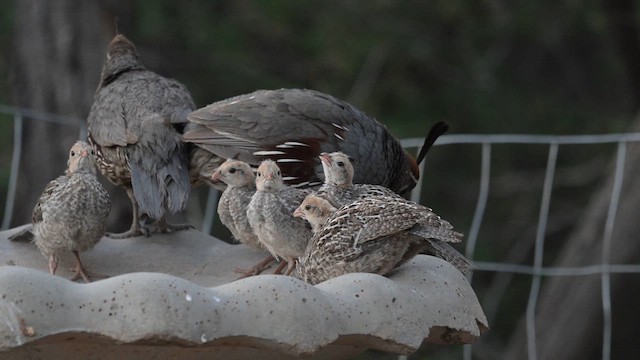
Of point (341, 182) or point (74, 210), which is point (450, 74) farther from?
point (74, 210)

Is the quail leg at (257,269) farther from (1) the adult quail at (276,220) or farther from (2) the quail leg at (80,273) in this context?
(2) the quail leg at (80,273)

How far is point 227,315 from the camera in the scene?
8.77ft

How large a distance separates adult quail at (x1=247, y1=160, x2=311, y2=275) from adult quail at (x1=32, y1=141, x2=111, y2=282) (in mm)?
451

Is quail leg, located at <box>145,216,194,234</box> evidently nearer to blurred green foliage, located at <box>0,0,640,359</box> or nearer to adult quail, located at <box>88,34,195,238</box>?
adult quail, located at <box>88,34,195,238</box>

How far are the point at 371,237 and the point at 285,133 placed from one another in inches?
63.8

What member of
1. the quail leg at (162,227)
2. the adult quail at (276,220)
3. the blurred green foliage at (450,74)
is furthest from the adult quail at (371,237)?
the blurred green foliage at (450,74)

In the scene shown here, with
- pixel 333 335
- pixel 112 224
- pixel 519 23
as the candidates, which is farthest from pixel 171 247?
pixel 519 23

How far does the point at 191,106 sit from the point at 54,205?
4.41 feet

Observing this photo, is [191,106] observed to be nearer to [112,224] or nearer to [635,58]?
[112,224]

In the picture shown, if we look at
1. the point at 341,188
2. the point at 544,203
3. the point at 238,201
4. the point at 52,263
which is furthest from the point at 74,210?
the point at 544,203

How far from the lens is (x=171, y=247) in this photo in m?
4.15

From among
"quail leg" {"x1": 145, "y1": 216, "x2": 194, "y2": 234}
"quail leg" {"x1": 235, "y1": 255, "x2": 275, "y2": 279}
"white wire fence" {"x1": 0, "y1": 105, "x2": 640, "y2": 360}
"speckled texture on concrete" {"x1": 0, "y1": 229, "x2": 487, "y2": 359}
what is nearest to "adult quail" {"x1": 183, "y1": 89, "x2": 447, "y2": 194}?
"quail leg" {"x1": 145, "y1": 216, "x2": 194, "y2": 234}

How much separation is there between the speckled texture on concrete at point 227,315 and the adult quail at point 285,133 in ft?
4.97

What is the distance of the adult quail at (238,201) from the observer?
4070mm
